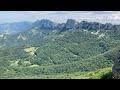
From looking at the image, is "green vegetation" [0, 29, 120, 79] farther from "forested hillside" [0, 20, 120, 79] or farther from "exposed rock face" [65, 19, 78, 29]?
"exposed rock face" [65, 19, 78, 29]

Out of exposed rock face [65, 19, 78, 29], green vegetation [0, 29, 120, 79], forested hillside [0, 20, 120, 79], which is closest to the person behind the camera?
forested hillside [0, 20, 120, 79]

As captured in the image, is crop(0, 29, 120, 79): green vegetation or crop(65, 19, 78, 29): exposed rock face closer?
crop(0, 29, 120, 79): green vegetation

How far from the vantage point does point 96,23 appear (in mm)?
90375

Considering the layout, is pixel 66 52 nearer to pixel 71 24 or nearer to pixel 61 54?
pixel 61 54

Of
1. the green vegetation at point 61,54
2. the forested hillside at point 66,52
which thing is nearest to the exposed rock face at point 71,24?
the forested hillside at point 66,52

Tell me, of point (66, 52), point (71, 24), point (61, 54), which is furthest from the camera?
point (71, 24)

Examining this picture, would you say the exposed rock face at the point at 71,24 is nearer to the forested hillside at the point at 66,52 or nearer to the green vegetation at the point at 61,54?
the forested hillside at the point at 66,52

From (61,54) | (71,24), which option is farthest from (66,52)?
(71,24)

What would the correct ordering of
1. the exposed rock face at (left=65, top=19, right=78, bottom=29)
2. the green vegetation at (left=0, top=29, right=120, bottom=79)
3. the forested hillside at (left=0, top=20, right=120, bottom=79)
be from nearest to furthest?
the forested hillside at (left=0, top=20, right=120, bottom=79) → the green vegetation at (left=0, top=29, right=120, bottom=79) → the exposed rock face at (left=65, top=19, right=78, bottom=29)

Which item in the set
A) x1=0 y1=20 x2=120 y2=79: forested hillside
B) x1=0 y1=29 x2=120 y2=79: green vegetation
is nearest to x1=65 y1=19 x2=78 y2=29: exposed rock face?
x1=0 y1=20 x2=120 y2=79: forested hillside

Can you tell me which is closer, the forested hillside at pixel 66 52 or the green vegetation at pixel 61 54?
the forested hillside at pixel 66 52
